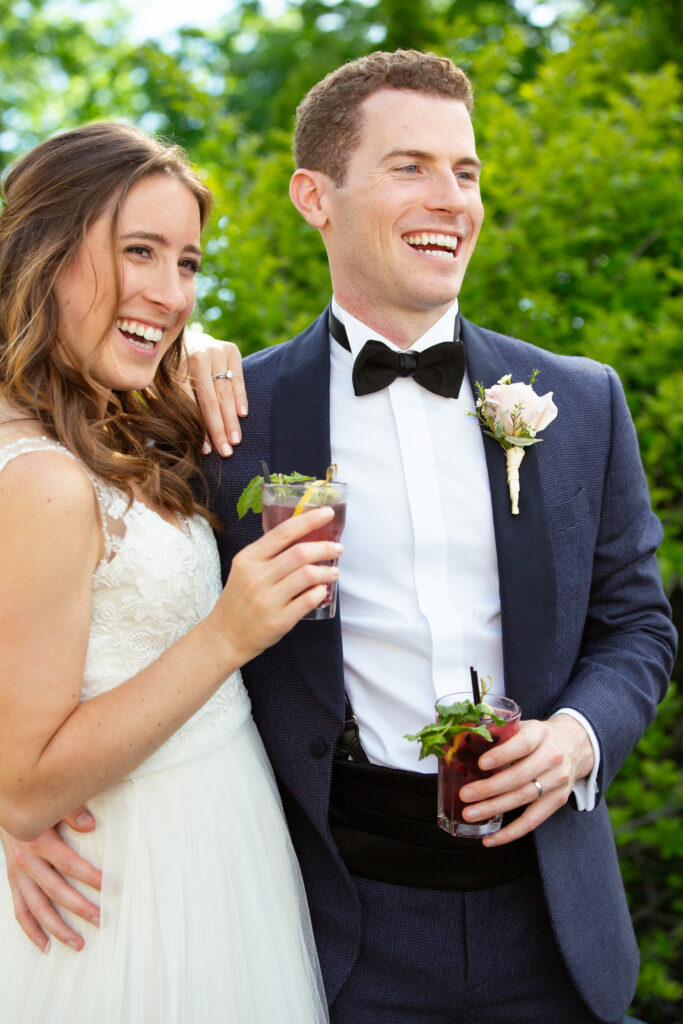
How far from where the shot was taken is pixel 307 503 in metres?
1.91

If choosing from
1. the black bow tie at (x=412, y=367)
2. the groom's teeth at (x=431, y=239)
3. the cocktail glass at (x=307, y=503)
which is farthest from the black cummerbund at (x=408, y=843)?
the groom's teeth at (x=431, y=239)

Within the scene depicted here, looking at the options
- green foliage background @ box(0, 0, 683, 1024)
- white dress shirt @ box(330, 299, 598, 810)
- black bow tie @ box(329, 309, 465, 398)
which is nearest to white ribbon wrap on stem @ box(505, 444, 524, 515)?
white dress shirt @ box(330, 299, 598, 810)

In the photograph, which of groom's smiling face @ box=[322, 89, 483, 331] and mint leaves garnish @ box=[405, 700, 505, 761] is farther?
groom's smiling face @ box=[322, 89, 483, 331]

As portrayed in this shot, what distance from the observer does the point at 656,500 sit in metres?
3.81

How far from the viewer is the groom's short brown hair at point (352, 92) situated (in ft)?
8.40

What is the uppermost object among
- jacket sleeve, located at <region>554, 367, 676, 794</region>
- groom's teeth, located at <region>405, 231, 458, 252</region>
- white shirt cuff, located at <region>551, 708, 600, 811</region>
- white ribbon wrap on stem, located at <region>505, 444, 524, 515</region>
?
groom's teeth, located at <region>405, 231, 458, 252</region>

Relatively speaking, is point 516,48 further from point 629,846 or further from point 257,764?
point 629,846

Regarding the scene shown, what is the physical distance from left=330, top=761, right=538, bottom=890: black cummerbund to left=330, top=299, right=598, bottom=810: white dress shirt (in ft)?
0.27

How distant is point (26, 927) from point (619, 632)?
5.53 ft

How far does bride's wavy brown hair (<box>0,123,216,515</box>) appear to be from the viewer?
210 cm

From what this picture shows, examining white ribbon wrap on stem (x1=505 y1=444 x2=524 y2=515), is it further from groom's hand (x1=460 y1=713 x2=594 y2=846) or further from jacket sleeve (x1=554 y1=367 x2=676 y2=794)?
groom's hand (x1=460 y1=713 x2=594 y2=846)

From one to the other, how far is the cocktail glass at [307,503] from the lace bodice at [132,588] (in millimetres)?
284

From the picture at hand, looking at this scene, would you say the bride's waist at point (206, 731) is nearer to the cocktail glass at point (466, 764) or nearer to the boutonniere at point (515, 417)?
the cocktail glass at point (466, 764)

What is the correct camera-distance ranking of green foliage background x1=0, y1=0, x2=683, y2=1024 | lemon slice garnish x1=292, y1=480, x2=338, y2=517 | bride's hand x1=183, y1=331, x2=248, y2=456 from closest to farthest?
lemon slice garnish x1=292, y1=480, x2=338, y2=517, bride's hand x1=183, y1=331, x2=248, y2=456, green foliage background x1=0, y1=0, x2=683, y2=1024
